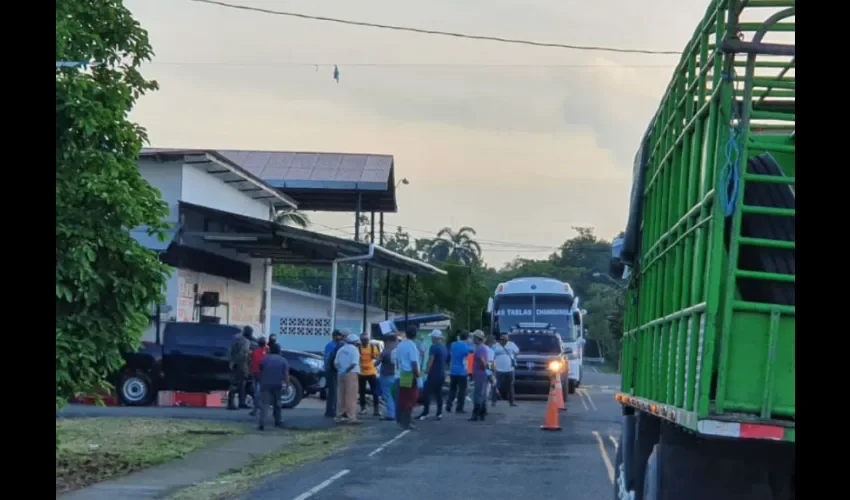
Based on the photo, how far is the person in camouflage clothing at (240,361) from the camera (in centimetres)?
2636

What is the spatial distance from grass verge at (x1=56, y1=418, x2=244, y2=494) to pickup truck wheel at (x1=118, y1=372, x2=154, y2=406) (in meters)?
4.65

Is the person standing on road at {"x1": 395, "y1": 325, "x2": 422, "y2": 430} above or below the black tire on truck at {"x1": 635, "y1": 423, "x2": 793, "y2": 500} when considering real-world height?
below

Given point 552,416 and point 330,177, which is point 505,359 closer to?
point 552,416

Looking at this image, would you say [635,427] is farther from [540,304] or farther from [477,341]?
[540,304]

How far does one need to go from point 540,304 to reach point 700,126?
3279 cm

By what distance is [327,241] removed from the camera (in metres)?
29.2

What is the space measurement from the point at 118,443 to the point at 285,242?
12906 millimetres

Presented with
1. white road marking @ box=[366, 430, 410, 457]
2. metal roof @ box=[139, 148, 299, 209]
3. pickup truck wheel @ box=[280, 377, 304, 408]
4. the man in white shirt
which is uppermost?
metal roof @ box=[139, 148, 299, 209]

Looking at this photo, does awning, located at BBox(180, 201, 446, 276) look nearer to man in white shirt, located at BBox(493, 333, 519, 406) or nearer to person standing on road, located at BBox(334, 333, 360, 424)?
man in white shirt, located at BBox(493, 333, 519, 406)

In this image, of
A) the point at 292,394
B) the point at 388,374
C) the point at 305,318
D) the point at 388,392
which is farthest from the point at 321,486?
the point at 305,318

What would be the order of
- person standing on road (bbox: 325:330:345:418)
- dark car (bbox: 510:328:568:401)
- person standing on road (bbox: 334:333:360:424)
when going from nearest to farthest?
person standing on road (bbox: 334:333:360:424)
person standing on road (bbox: 325:330:345:418)
dark car (bbox: 510:328:568:401)

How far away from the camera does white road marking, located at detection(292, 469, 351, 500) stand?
13469mm

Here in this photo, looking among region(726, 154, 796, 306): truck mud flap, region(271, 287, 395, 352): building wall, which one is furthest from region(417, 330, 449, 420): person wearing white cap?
region(271, 287, 395, 352): building wall

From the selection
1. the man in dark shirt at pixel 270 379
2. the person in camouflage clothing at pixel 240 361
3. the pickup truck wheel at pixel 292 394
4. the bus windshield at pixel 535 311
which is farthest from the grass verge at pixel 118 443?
the bus windshield at pixel 535 311
